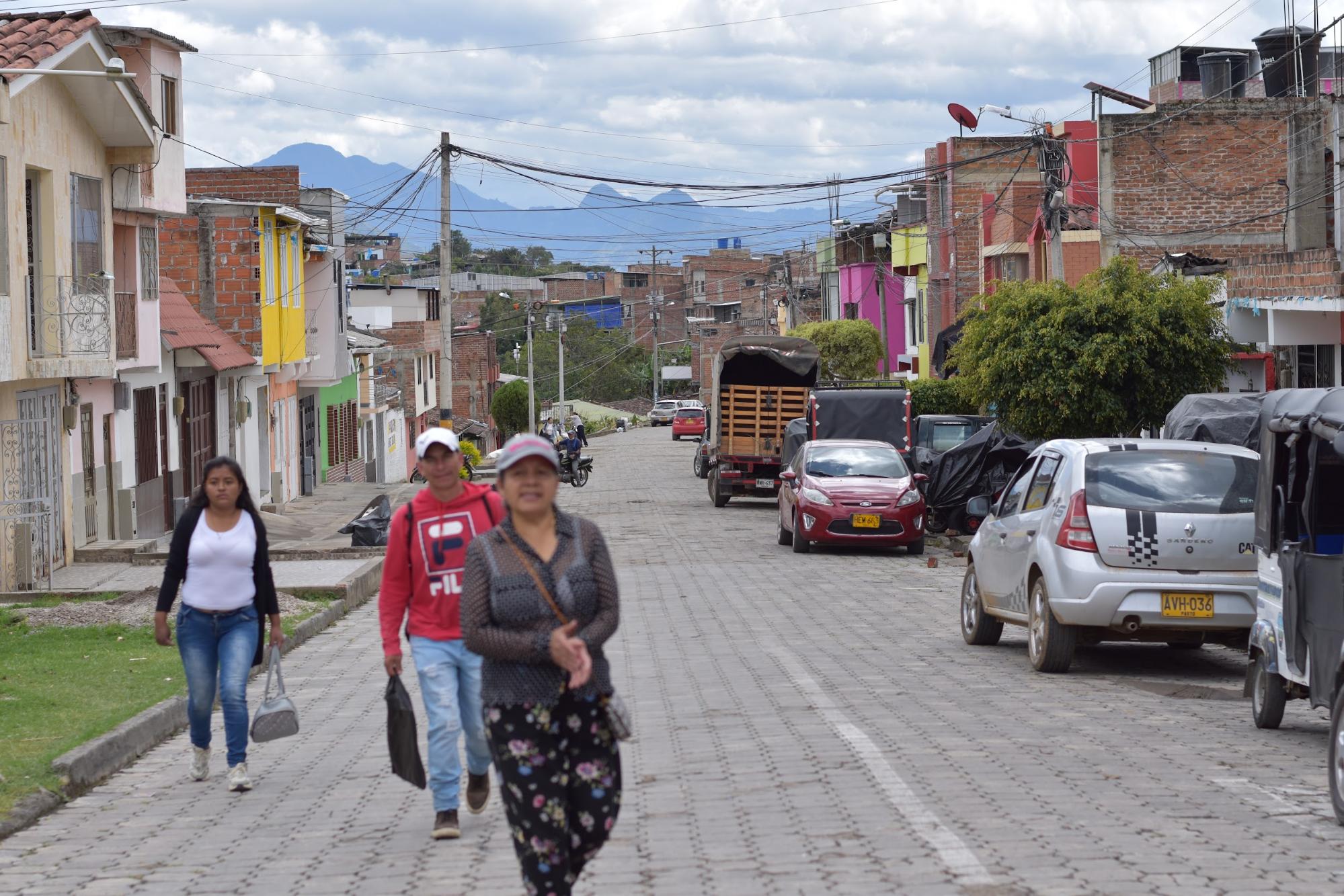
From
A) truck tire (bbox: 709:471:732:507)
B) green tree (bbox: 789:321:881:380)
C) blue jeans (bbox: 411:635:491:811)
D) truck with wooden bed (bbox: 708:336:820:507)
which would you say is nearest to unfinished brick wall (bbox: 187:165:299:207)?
truck with wooden bed (bbox: 708:336:820:507)

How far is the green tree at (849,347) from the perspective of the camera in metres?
56.7

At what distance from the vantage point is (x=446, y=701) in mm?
7141

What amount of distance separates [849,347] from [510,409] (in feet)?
92.1

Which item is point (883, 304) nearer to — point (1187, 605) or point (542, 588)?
point (1187, 605)

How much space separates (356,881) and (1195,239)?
111ft

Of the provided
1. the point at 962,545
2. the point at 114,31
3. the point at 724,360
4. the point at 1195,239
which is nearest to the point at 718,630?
the point at 962,545

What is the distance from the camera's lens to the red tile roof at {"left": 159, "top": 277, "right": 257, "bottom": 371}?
29.4m

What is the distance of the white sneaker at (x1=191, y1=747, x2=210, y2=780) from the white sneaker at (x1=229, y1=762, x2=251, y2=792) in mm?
352

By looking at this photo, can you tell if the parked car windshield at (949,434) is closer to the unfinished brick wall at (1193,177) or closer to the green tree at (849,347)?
Answer: the unfinished brick wall at (1193,177)

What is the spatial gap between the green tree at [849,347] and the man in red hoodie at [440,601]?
49.4 metres

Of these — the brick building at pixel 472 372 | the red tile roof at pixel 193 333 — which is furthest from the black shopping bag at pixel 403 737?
the brick building at pixel 472 372

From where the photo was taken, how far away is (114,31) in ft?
82.8

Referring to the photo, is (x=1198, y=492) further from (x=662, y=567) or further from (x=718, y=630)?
(x=662, y=567)

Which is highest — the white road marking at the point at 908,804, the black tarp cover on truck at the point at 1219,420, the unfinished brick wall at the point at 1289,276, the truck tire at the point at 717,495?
the unfinished brick wall at the point at 1289,276
